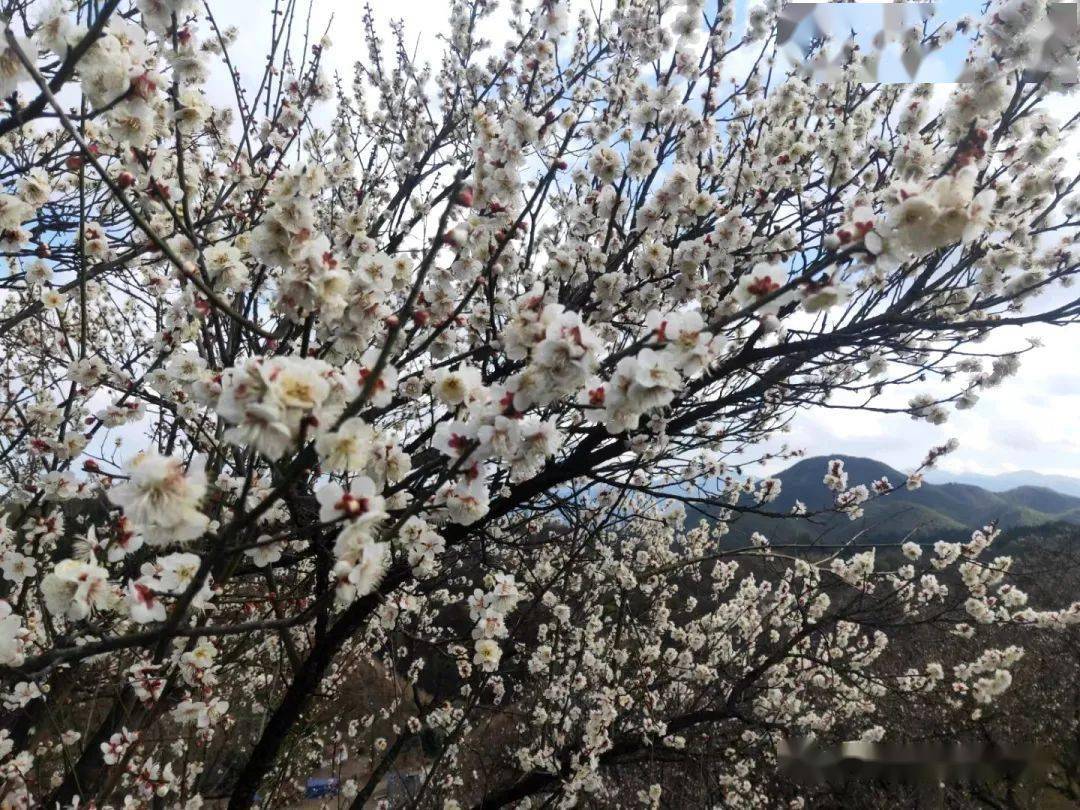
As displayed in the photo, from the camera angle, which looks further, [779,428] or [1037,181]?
[779,428]

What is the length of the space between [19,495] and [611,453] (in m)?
3.90

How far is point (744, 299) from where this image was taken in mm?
1834

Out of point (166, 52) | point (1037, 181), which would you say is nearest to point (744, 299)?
point (166, 52)

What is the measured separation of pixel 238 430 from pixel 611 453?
308cm

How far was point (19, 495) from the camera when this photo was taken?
3.77 metres

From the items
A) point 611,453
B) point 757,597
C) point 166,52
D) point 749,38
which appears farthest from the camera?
point 757,597

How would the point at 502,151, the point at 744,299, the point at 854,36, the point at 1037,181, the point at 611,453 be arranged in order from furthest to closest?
the point at 854,36 → the point at 611,453 → the point at 1037,181 → the point at 502,151 → the point at 744,299

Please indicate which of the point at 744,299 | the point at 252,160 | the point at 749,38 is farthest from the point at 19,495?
the point at 749,38

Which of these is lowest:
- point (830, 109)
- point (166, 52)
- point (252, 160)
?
point (166, 52)

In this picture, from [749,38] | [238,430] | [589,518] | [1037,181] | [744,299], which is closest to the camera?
[238,430]

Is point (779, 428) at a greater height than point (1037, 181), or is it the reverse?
point (1037, 181)

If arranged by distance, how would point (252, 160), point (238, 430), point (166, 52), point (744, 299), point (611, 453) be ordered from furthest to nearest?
1. point (611, 453)
2. point (252, 160)
3. point (166, 52)
4. point (744, 299)
5. point (238, 430)

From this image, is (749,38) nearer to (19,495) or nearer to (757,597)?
(19,495)

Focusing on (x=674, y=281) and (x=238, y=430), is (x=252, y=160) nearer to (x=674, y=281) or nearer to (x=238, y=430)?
(x=674, y=281)
